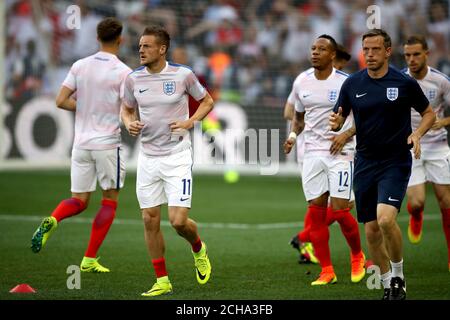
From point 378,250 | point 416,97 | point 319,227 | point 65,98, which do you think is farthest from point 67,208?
point 416,97

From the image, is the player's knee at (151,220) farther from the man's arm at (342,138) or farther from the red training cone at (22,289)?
the man's arm at (342,138)

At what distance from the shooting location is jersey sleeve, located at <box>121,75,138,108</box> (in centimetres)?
941

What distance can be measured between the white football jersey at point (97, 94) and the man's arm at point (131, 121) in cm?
131

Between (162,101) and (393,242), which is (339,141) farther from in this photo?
(162,101)

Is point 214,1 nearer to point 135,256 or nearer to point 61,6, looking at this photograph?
point 61,6

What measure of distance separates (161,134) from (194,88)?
1.78 ft

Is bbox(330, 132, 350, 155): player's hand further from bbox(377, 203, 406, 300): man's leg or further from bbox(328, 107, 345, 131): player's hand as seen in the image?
bbox(377, 203, 406, 300): man's leg

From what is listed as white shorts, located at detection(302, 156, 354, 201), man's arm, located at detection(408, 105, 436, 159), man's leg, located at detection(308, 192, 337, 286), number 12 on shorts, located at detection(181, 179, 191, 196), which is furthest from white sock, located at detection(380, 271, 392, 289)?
number 12 on shorts, located at detection(181, 179, 191, 196)

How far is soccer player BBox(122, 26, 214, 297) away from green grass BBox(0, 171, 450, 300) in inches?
26.8

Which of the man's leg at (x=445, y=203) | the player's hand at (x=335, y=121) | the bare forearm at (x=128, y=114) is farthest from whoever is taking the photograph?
the man's leg at (x=445, y=203)

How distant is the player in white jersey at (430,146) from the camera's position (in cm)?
1123

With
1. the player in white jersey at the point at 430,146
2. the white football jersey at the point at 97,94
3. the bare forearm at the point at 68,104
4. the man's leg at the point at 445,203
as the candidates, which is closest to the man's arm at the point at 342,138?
the player in white jersey at the point at 430,146

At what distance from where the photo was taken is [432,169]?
11672mm

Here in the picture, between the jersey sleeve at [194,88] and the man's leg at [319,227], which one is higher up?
the jersey sleeve at [194,88]
